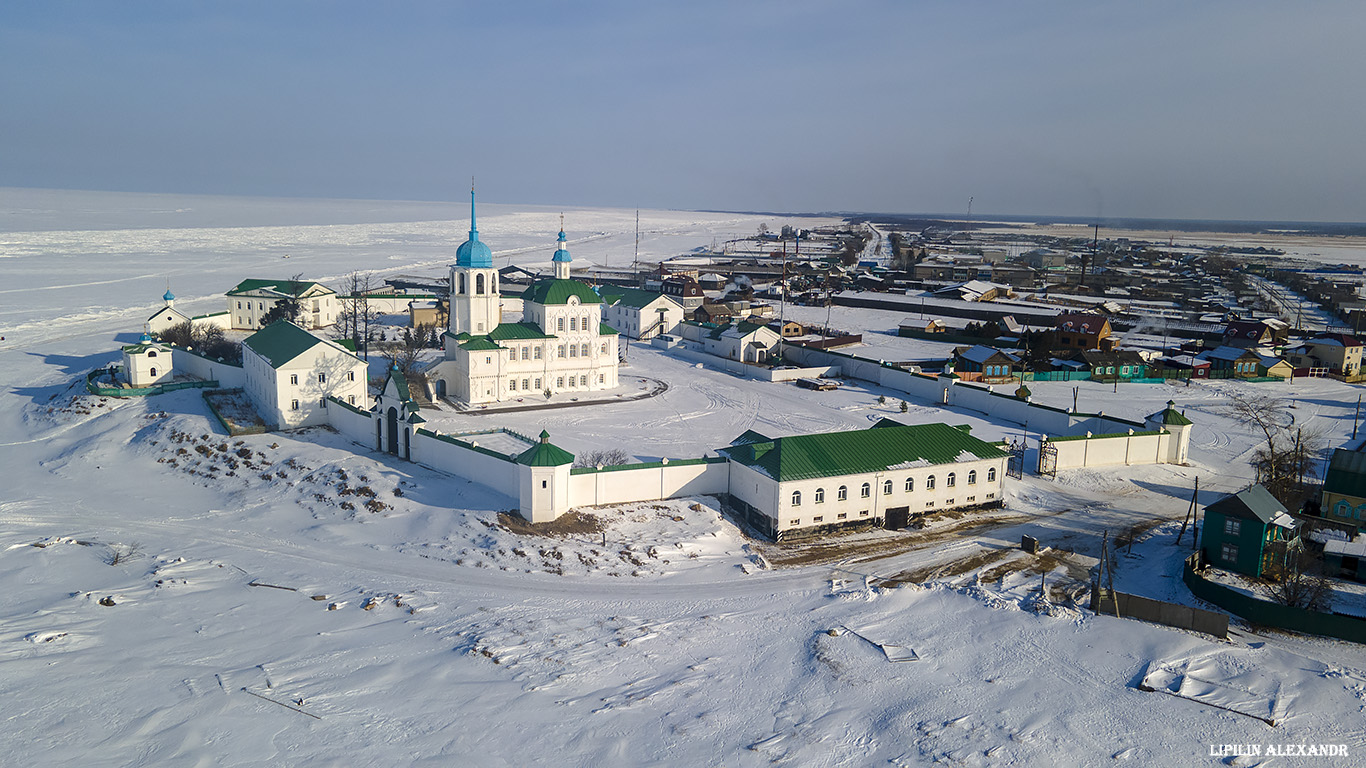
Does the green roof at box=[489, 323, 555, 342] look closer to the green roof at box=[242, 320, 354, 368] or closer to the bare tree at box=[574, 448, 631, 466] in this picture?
the green roof at box=[242, 320, 354, 368]

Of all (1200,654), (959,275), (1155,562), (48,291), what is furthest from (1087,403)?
(48,291)

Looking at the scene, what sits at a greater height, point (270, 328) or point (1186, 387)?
point (270, 328)

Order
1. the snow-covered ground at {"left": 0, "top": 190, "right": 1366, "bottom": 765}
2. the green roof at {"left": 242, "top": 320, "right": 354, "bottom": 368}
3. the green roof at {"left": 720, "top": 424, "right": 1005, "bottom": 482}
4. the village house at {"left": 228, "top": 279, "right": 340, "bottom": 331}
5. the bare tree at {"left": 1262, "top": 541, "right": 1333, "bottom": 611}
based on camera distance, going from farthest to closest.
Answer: the village house at {"left": 228, "top": 279, "right": 340, "bottom": 331}, the green roof at {"left": 242, "top": 320, "right": 354, "bottom": 368}, the green roof at {"left": 720, "top": 424, "right": 1005, "bottom": 482}, the bare tree at {"left": 1262, "top": 541, "right": 1333, "bottom": 611}, the snow-covered ground at {"left": 0, "top": 190, "right": 1366, "bottom": 765}

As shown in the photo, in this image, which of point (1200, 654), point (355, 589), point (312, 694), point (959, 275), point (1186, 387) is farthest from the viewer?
point (959, 275)

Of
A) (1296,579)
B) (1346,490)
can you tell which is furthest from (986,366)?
(1296,579)

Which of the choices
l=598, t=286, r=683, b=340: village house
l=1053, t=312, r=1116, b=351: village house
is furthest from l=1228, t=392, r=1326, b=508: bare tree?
l=598, t=286, r=683, b=340: village house

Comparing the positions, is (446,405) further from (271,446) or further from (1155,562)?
(1155,562)

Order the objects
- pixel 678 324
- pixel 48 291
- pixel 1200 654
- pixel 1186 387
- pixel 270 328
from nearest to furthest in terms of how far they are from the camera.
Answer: pixel 1200 654 < pixel 270 328 < pixel 1186 387 < pixel 678 324 < pixel 48 291
